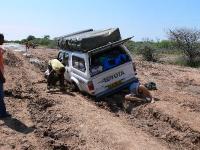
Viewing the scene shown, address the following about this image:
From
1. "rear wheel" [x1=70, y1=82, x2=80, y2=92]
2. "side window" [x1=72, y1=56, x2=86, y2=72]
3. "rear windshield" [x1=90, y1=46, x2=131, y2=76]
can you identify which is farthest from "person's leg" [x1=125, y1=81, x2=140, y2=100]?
"rear wheel" [x1=70, y1=82, x2=80, y2=92]

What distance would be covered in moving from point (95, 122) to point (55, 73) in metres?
5.12

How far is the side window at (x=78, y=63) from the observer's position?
1463 centimetres

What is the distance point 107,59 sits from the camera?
14492 mm

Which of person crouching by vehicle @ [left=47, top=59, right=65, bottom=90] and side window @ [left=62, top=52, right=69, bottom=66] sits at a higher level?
side window @ [left=62, top=52, right=69, bottom=66]

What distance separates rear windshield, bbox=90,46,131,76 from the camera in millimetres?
14359

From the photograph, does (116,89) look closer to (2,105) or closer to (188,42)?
(2,105)

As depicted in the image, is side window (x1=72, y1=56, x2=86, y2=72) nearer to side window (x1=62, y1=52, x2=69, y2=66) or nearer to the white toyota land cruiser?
the white toyota land cruiser

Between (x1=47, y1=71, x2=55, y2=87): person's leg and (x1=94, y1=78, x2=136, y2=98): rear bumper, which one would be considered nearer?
(x1=94, y1=78, x2=136, y2=98): rear bumper

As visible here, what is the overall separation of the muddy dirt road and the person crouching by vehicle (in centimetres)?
36

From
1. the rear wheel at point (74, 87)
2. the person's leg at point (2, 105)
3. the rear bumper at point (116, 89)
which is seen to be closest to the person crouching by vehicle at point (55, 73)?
the rear wheel at point (74, 87)

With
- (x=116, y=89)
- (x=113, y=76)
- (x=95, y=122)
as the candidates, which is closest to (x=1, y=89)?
(x=95, y=122)

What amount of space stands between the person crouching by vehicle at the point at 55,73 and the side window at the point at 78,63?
23.0 inches

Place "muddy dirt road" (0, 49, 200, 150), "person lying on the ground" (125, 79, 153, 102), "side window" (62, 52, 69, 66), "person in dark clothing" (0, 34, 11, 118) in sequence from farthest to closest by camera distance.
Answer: "side window" (62, 52, 69, 66)
"person lying on the ground" (125, 79, 153, 102)
"person in dark clothing" (0, 34, 11, 118)
"muddy dirt road" (0, 49, 200, 150)

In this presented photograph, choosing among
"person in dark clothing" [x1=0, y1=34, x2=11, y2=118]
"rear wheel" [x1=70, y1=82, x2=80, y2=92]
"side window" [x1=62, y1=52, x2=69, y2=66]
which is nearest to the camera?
"person in dark clothing" [x1=0, y1=34, x2=11, y2=118]
